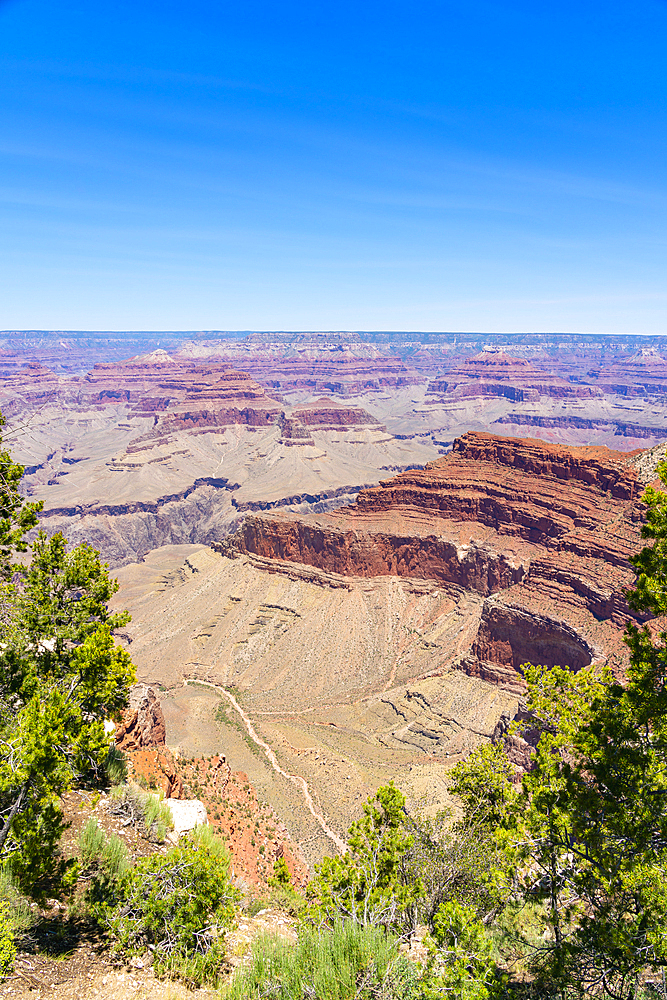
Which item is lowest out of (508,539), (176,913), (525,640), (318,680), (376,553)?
(318,680)

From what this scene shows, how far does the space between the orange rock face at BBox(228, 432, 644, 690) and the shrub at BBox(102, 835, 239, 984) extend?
5555 centimetres

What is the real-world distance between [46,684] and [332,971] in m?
11.5

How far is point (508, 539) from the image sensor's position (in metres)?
88.3

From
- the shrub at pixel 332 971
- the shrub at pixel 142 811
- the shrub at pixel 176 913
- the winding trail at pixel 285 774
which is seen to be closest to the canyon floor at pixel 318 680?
the winding trail at pixel 285 774

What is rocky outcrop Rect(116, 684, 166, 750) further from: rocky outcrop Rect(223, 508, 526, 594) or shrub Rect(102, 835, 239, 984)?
rocky outcrop Rect(223, 508, 526, 594)

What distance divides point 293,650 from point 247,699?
12.1m

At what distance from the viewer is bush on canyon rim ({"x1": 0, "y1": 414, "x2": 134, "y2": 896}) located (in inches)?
515

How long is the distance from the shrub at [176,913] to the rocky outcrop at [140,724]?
14.0 m

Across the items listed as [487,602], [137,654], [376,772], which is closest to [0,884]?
[376,772]

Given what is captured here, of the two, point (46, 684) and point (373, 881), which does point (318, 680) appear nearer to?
point (373, 881)

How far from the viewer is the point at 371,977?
10.6 meters

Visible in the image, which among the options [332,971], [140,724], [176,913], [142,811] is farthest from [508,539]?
[332,971]

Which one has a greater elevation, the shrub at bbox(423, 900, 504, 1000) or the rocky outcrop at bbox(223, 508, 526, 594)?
the shrub at bbox(423, 900, 504, 1000)

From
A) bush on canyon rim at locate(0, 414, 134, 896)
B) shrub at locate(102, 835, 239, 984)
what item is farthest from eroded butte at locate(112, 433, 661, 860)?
bush on canyon rim at locate(0, 414, 134, 896)
